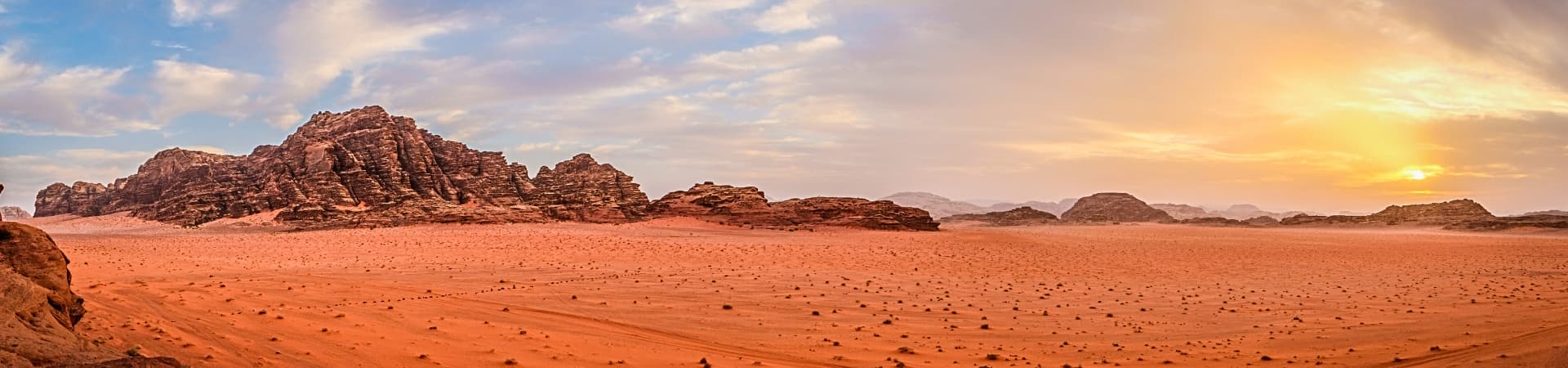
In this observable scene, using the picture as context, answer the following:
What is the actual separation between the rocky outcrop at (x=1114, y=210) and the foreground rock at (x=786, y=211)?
157ft

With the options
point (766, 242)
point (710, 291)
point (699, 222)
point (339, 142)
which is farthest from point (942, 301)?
point (339, 142)

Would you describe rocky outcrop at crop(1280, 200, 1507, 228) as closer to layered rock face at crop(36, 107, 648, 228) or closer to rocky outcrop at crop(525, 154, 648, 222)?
rocky outcrop at crop(525, 154, 648, 222)

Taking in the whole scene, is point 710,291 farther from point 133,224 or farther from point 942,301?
point 133,224

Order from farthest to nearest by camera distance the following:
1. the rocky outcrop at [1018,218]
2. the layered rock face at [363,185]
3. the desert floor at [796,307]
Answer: the rocky outcrop at [1018,218] < the layered rock face at [363,185] < the desert floor at [796,307]

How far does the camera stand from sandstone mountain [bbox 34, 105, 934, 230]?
145 ft

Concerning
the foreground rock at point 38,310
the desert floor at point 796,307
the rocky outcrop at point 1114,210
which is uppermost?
the rocky outcrop at point 1114,210

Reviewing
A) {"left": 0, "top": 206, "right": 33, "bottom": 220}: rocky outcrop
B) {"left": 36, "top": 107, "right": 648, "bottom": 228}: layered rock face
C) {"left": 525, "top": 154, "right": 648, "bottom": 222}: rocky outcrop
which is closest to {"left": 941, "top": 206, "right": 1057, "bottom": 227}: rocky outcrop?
{"left": 525, "top": 154, "right": 648, "bottom": 222}: rocky outcrop

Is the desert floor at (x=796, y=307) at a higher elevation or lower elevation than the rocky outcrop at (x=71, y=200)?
lower

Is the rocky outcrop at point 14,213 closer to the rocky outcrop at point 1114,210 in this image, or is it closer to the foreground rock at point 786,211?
the foreground rock at point 786,211

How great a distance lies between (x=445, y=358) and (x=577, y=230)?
2895 cm

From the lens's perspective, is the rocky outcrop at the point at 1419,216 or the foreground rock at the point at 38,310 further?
the rocky outcrop at the point at 1419,216

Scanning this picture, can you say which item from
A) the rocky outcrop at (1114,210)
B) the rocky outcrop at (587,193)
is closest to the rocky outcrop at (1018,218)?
the rocky outcrop at (1114,210)

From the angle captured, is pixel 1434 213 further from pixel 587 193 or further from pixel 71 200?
pixel 71 200

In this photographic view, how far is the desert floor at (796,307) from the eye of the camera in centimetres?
954
